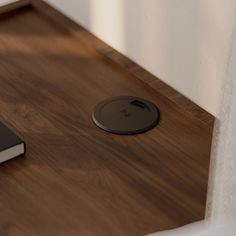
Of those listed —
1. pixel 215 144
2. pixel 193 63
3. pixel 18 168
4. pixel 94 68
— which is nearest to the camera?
pixel 215 144

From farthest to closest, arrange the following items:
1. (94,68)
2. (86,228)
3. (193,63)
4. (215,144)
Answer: (94,68) < (193,63) < (86,228) < (215,144)

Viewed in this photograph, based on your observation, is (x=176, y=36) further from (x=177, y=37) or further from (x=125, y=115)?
(x=125, y=115)

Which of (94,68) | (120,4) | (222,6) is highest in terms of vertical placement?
(222,6)

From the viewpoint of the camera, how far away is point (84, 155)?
152 cm

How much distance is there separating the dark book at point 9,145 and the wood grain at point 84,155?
0.06ft

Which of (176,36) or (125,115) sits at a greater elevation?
(176,36)

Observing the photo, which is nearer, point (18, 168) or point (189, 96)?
point (18, 168)

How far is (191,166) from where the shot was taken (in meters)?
1.50

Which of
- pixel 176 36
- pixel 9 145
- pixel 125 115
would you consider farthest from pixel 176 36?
pixel 9 145

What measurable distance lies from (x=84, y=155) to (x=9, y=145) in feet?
0.51

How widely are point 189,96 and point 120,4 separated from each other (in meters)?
0.30

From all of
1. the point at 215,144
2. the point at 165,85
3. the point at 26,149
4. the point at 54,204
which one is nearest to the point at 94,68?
the point at 165,85

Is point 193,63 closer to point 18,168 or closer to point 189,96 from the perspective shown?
point 189,96

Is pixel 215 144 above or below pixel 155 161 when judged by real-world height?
above
